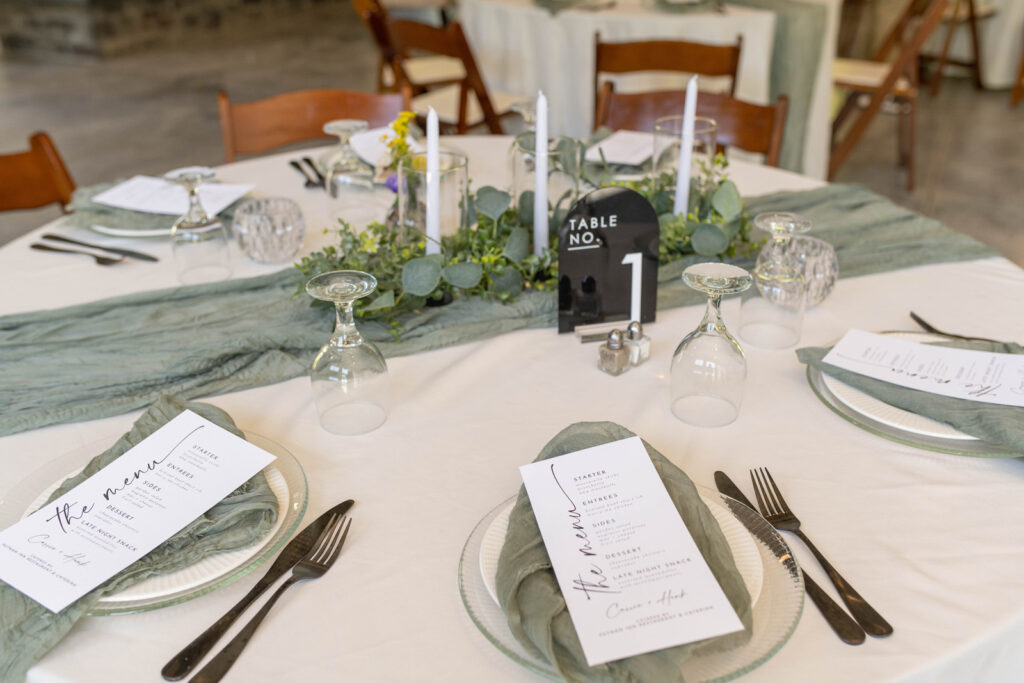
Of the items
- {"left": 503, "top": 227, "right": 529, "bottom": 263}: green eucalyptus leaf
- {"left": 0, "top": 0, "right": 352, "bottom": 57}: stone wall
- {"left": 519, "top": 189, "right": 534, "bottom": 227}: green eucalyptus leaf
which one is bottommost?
{"left": 0, "top": 0, "right": 352, "bottom": 57}: stone wall

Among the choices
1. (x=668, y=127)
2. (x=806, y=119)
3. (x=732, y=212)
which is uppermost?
(x=668, y=127)

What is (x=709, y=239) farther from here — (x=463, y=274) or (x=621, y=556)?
(x=621, y=556)

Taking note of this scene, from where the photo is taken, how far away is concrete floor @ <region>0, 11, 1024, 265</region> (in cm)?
415

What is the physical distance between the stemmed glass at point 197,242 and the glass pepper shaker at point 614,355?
2.29 ft

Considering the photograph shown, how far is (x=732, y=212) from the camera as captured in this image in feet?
4.70

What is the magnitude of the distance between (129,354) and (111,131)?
461 cm

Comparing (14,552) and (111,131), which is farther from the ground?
(14,552)

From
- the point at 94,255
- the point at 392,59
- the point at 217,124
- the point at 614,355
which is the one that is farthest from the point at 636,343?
the point at 217,124

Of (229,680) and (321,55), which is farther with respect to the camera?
(321,55)

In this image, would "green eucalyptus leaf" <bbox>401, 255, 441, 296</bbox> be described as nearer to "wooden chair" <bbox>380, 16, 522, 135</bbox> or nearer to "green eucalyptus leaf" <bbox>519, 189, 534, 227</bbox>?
"green eucalyptus leaf" <bbox>519, 189, 534, 227</bbox>

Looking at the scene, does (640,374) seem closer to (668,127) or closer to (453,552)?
(453,552)

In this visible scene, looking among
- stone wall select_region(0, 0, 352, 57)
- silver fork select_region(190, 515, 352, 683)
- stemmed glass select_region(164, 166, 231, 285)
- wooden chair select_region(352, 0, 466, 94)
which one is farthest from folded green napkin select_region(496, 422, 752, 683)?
stone wall select_region(0, 0, 352, 57)

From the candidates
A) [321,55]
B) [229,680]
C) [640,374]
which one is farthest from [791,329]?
[321,55]

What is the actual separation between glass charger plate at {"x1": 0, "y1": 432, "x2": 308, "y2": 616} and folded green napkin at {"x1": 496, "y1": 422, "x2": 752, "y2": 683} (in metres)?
0.25
